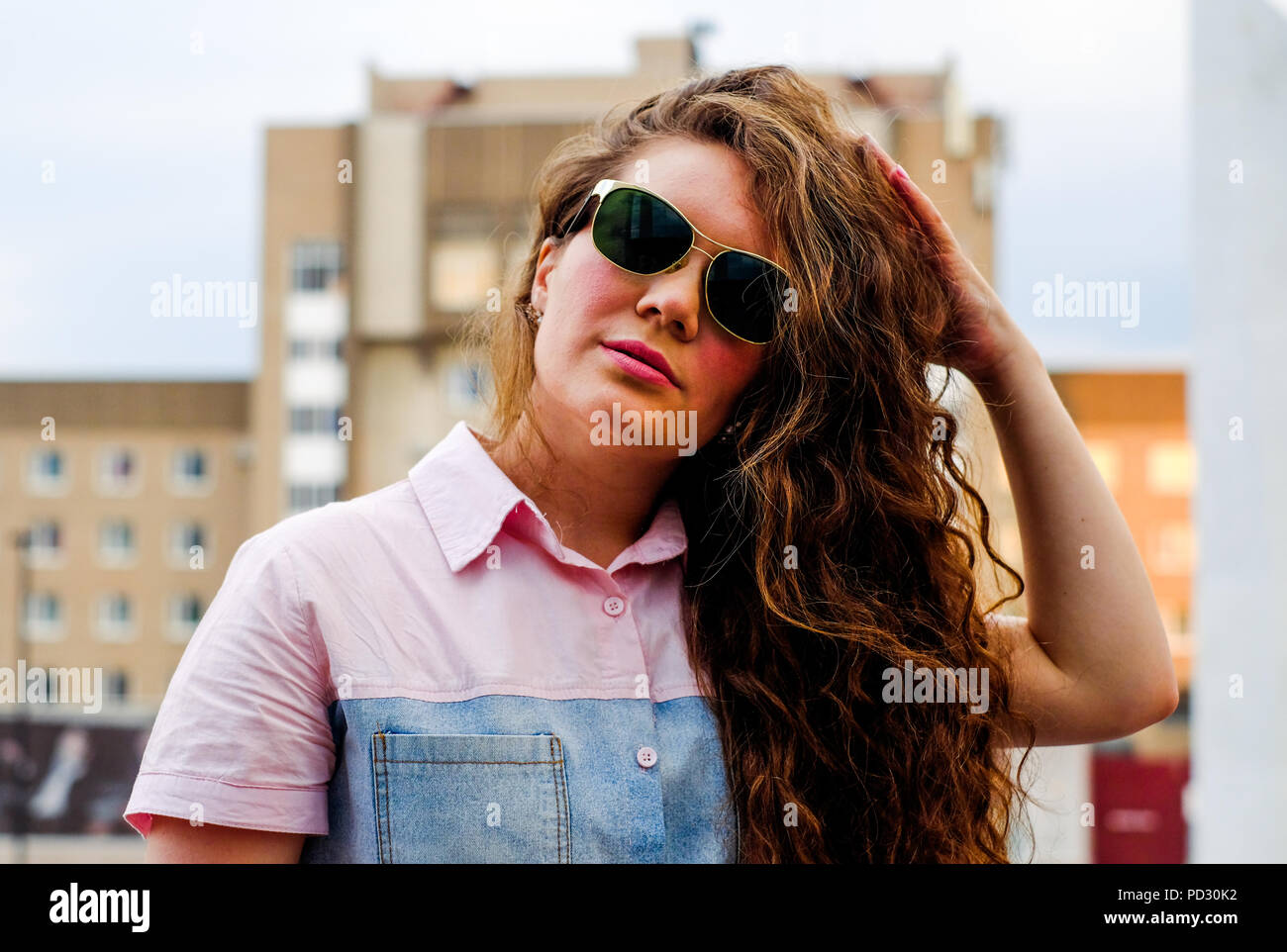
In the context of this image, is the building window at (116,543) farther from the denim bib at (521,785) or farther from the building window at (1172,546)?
the denim bib at (521,785)

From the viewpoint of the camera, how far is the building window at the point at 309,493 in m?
15.8

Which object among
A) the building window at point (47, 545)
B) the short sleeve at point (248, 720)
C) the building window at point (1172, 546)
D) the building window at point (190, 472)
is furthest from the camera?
the building window at point (1172, 546)

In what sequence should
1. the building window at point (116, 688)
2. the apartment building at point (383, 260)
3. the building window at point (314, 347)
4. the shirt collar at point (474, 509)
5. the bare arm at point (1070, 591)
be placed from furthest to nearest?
the building window at point (116, 688)
the building window at point (314, 347)
the apartment building at point (383, 260)
the bare arm at point (1070, 591)
the shirt collar at point (474, 509)

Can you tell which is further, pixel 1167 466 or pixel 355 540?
pixel 1167 466

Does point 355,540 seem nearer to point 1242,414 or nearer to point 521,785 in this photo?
point 521,785

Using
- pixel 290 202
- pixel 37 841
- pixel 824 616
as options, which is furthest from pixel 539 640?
pixel 37 841

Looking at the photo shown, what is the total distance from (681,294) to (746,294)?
0.26 ft

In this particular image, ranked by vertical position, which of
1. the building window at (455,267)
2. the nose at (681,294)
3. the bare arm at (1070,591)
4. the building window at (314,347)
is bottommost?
the bare arm at (1070,591)

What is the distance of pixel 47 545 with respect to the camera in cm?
1881

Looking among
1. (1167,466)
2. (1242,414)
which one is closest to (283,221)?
(1242,414)

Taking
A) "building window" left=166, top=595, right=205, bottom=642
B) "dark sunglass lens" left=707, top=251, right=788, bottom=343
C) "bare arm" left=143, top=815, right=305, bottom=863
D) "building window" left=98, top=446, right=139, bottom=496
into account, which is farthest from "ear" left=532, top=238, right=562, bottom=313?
"building window" left=98, top=446, right=139, bottom=496

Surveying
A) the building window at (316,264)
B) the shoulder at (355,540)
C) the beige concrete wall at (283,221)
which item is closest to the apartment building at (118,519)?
the beige concrete wall at (283,221)

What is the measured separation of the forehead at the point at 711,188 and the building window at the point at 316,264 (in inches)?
580

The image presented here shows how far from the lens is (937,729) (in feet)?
4.35
